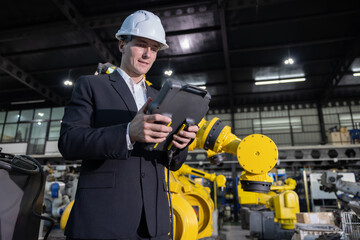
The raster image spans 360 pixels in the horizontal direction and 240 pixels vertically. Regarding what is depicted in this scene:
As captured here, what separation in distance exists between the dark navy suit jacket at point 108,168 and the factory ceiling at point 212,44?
28.6ft

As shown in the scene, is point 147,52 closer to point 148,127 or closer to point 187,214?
point 148,127

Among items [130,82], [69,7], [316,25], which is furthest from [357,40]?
[130,82]

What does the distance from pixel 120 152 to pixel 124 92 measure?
362 millimetres

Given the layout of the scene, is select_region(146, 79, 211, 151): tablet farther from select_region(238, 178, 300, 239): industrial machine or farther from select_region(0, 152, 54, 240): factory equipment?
select_region(238, 178, 300, 239): industrial machine

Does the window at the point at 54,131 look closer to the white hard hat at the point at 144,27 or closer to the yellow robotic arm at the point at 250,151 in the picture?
Answer: the yellow robotic arm at the point at 250,151

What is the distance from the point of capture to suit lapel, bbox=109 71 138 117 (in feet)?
3.76

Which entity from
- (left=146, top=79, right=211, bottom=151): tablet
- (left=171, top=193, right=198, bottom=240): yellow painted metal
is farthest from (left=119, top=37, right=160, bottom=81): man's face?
(left=171, top=193, right=198, bottom=240): yellow painted metal

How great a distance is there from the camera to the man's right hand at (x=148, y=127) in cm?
85

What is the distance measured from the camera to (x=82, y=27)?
980 cm

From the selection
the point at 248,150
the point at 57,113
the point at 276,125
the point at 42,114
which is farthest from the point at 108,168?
the point at 42,114

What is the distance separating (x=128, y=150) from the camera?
0.92 meters

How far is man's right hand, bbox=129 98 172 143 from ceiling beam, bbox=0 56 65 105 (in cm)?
1394

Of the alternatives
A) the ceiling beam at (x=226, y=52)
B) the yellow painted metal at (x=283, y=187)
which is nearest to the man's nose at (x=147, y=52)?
the yellow painted metal at (x=283, y=187)

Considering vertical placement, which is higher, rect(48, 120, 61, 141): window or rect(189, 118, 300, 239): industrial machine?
rect(48, 120, 61, 141): window
